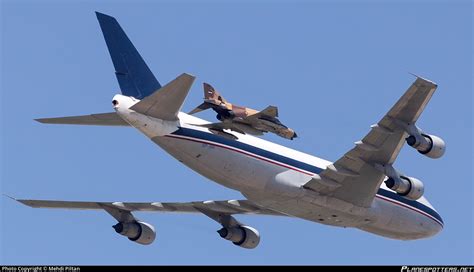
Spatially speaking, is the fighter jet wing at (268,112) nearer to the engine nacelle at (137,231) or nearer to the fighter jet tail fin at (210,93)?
the fighter jet tail fin at (210,93)

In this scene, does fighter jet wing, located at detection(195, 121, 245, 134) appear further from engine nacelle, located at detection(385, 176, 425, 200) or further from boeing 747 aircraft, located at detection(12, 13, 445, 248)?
engine nacelle, located at detection(385, 176, 425, 200)

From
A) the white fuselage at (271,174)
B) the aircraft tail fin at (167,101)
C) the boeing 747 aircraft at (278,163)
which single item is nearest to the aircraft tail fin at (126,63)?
the boeing 747 aircraft at (278,163)

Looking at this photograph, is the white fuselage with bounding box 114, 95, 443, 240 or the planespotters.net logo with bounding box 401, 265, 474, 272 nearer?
the planespotters.net logo with bounding box 401, 265, 474, 272

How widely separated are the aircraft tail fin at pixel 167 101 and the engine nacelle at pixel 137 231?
980 cm

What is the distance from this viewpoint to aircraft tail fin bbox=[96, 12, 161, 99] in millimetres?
48469

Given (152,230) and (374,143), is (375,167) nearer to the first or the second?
(374,143)

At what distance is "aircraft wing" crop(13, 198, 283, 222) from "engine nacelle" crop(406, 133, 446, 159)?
10029 millimetres

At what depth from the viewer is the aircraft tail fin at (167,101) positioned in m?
43.7

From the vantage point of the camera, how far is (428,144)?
157ft

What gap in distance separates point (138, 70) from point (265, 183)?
7.42m

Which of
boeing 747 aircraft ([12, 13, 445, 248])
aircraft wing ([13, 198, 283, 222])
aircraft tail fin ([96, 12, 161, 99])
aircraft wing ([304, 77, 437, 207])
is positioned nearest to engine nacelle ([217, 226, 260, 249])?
aircraft wing ([13, 198, 283, 222])

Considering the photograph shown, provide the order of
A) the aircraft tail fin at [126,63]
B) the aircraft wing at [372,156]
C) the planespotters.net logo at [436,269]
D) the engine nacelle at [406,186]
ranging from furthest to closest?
the engine nacelle at [406,186]
the aircraft tail fin at [126,63]
the aircraft wing at [372,156]
the planespotters.net logo at [436,269]

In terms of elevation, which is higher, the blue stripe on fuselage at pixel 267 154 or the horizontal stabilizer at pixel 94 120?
the blue stripe on fuselage at pixel 267 154

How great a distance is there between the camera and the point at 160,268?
128 feet
